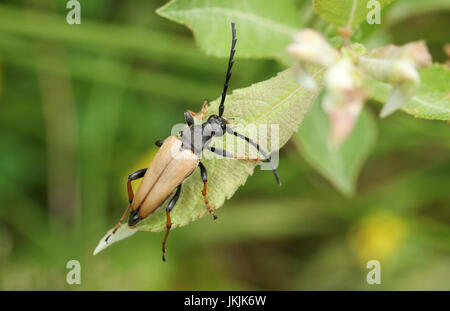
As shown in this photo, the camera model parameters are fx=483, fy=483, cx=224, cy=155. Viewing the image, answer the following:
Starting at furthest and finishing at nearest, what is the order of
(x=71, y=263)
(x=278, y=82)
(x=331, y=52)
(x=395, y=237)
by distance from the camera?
(x=395, y=237), (x=71, y=263), (x=278, y=82), (x=331, y=52)

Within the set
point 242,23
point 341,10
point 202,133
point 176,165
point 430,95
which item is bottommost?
point 176,165

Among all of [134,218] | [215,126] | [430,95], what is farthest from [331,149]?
[134,218]

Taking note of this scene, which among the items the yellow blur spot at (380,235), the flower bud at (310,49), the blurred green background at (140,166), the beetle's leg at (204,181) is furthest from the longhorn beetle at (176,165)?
the yellow blur spot at (380,235)

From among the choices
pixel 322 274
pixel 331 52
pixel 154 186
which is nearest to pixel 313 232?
pixel 322 274

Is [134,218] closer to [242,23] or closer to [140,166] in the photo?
[242,23]

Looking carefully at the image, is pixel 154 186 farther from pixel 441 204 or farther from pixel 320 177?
pixel 441 204

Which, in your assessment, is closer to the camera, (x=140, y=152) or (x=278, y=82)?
(x=278, y=82)

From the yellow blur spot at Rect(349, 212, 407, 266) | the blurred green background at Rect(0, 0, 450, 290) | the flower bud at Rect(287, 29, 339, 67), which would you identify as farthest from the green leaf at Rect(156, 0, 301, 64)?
the yellow blur spot at Rect(349, 212, 407, 266)
